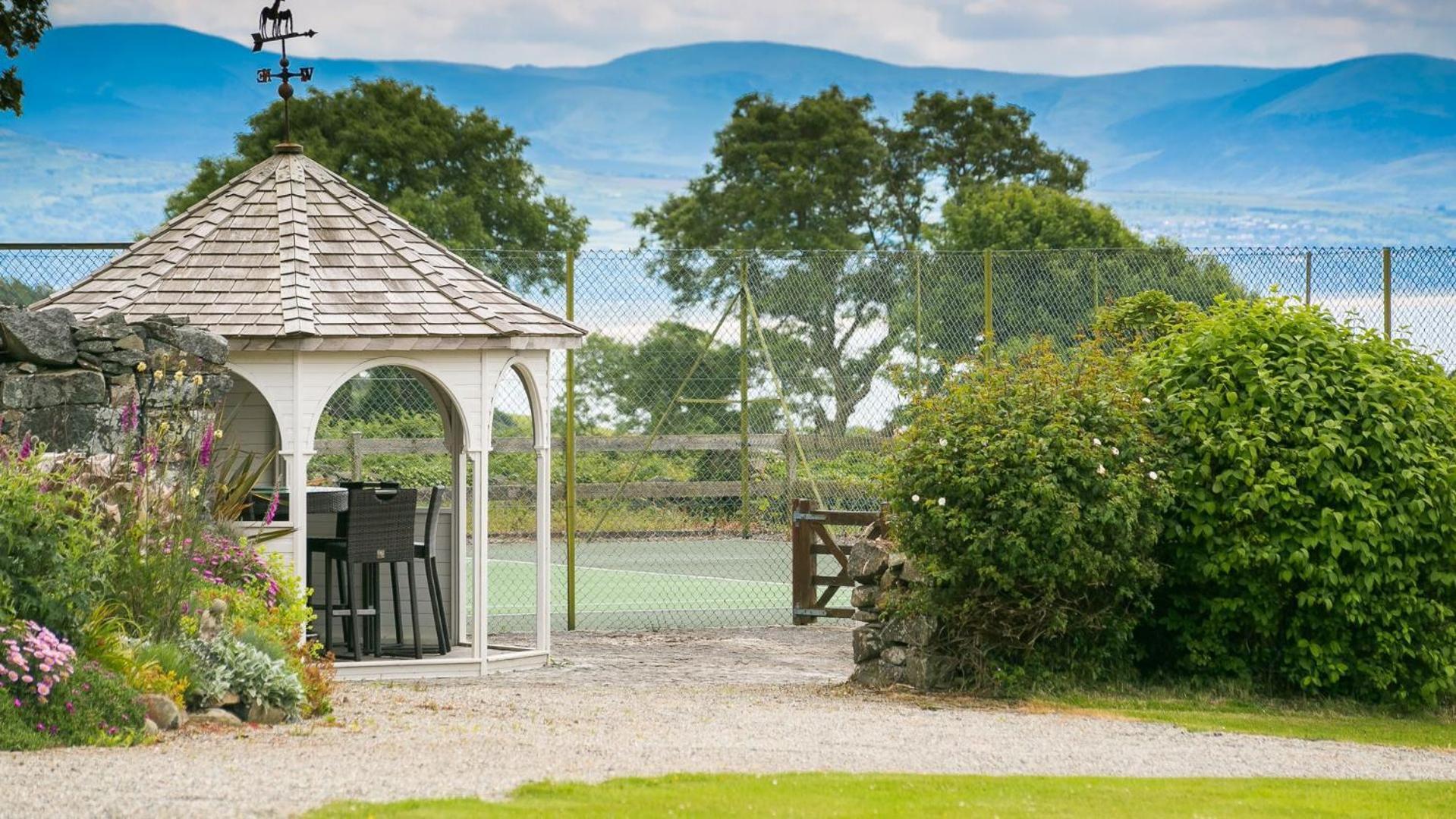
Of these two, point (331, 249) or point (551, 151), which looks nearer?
point (331, 249)

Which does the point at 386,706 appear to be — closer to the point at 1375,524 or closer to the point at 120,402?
the point at 120,402

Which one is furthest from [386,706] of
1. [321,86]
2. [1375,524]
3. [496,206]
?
[321,86]

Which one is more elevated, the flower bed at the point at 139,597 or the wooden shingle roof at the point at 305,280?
the wooden shingle roof at the point at 305,280

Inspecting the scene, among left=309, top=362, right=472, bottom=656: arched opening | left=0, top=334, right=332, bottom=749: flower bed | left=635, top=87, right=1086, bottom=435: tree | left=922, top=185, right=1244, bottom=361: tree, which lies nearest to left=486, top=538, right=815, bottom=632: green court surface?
left=309, top=362, right=472, bottom=656: arched opening

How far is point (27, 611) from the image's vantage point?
784cm

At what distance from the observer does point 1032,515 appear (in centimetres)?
1004

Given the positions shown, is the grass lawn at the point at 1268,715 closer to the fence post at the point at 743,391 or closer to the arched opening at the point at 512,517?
the arched opening at the point at 512,517

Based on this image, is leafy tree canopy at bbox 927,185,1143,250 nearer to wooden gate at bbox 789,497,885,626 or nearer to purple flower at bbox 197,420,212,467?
wooden gate at bbox 789,497,885,626

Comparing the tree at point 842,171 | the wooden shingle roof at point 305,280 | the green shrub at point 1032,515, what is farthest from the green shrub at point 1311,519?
the tree at point 842,171

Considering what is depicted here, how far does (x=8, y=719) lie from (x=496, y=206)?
31.9 m

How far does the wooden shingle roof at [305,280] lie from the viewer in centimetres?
1134

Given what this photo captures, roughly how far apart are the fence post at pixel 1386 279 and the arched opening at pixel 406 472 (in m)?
8.66

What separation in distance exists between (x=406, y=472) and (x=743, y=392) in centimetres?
414

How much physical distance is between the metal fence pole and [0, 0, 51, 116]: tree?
7341 millimetres
